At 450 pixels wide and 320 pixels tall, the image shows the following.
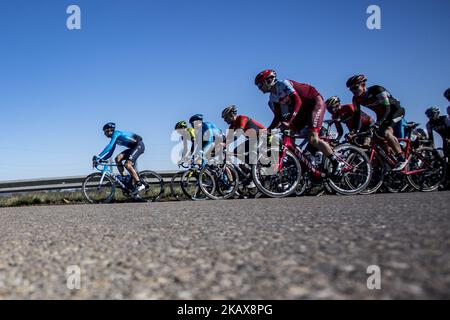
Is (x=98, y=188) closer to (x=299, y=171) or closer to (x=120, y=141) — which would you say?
(x=120, y=141)

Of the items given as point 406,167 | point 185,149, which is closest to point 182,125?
point 185,149

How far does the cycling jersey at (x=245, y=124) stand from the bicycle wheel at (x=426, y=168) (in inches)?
124

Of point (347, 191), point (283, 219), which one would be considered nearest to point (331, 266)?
point (283, 219)

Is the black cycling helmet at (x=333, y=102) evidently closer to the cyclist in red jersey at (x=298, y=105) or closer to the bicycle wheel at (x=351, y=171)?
the cyclist in red jersey at (x=298, y=105)

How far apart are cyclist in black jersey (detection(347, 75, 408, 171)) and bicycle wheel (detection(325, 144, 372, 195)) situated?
2.14 ft

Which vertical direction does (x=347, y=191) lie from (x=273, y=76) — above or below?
below

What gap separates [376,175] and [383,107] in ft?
4.17

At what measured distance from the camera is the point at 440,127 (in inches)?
303

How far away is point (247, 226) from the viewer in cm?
241

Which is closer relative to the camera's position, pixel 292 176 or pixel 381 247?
pixel 381 247
